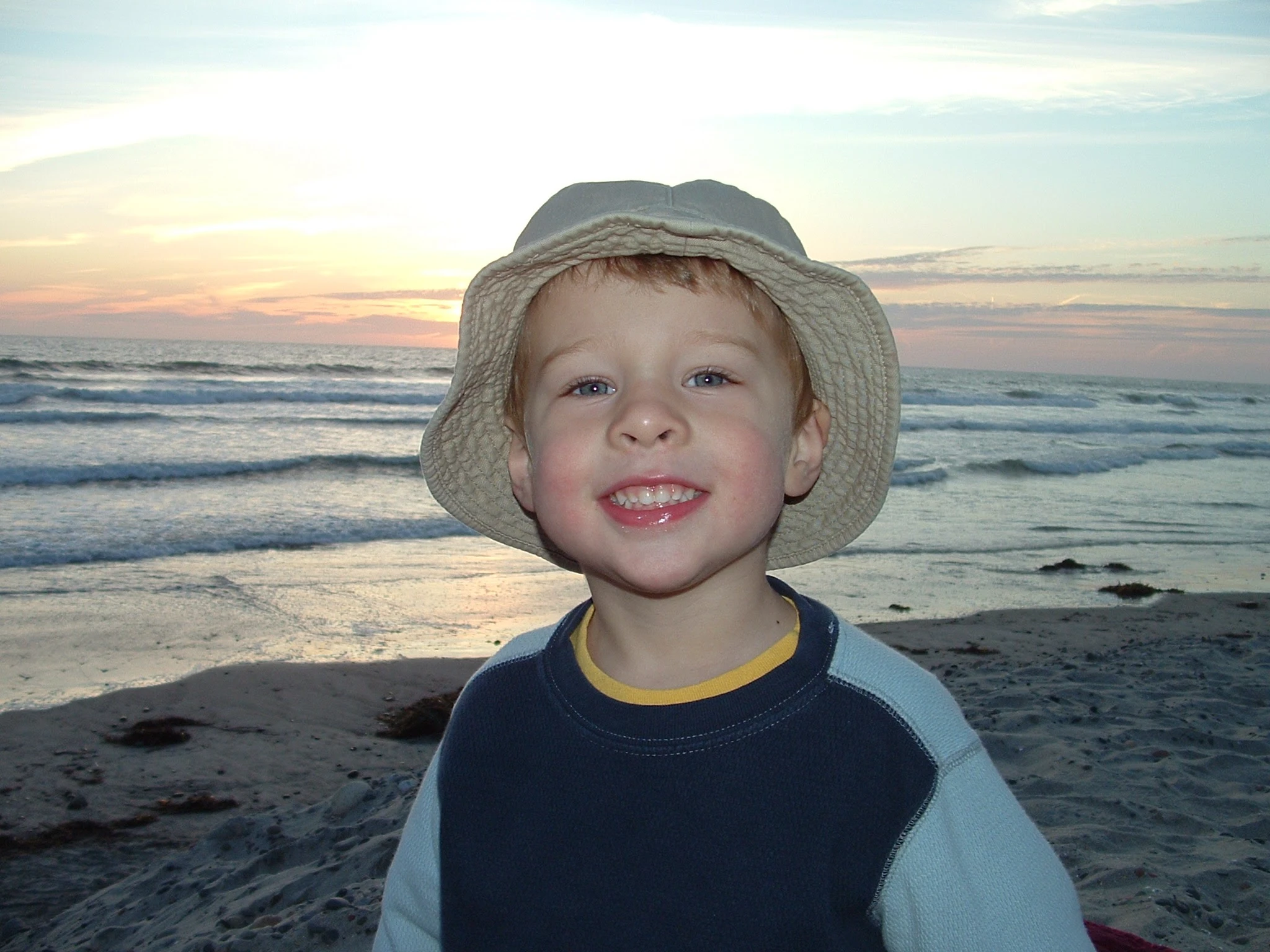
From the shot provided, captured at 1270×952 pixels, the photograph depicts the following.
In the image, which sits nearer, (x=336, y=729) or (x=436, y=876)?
(x=436, y=876)

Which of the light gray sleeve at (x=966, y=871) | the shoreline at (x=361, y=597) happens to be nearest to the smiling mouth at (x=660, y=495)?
the light gray sleeve at (x=966, y=871)

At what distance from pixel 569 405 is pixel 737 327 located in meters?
0.32

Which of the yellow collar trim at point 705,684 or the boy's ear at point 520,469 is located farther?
the boy's ear at point 520,469

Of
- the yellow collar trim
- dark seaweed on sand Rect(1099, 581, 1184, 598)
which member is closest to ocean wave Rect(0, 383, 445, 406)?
dark seaweed on sand Rect(1099, 581, 1184, 598)

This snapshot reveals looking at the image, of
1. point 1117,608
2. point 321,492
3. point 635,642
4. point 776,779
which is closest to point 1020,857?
point 776,779

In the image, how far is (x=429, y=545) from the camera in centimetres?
1076

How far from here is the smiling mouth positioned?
1.72 metres

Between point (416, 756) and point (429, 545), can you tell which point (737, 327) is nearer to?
point (416, 756)

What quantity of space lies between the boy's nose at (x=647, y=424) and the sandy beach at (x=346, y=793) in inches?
85.1

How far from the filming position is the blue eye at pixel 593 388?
178 cm

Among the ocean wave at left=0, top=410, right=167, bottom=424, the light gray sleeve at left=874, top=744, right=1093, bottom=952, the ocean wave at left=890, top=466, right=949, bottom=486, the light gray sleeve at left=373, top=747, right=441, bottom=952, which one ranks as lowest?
the ocean wave at left=890, top=466, right=949, bottom=486

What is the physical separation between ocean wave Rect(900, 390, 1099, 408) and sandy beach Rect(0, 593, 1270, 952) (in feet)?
94.0

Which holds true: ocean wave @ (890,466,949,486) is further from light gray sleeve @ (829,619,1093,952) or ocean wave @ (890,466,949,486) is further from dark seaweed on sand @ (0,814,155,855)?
light gray sleeve @ (829,619,1093,952)

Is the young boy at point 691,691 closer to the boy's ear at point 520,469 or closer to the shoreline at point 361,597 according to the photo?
the boy's ear at point 520,469
